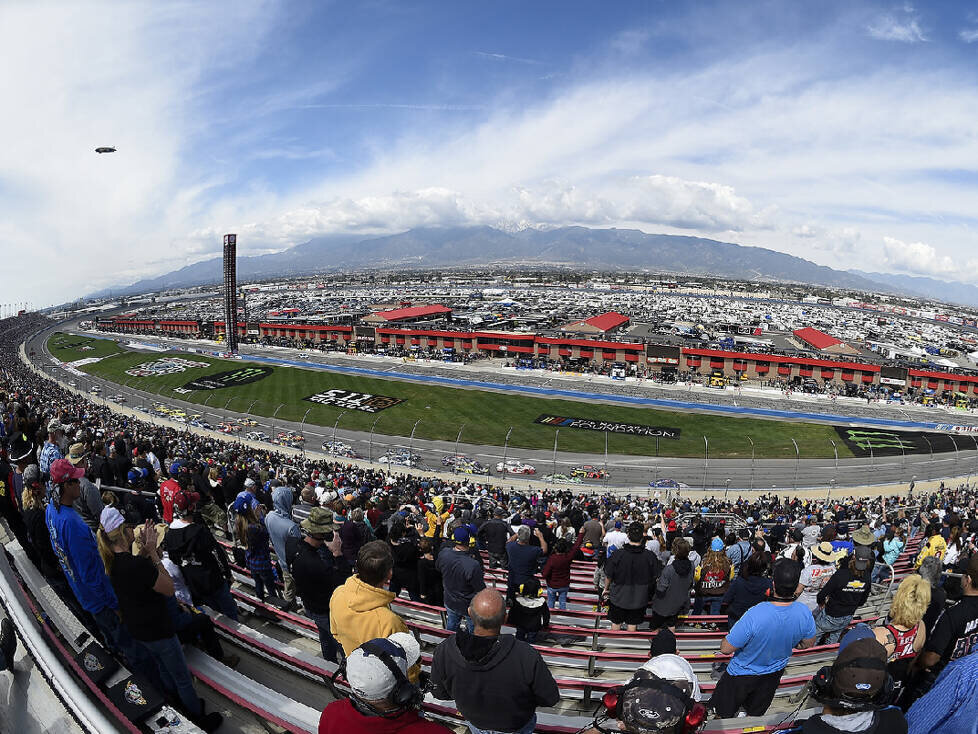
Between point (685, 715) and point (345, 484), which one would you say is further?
point (345, 484)

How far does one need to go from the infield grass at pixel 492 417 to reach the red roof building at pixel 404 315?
23.0 metres

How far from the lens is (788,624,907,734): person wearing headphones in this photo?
248 cm

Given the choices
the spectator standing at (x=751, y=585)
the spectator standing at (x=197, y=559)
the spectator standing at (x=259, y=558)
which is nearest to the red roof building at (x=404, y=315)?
the spectator standing at (x=259, y=558)

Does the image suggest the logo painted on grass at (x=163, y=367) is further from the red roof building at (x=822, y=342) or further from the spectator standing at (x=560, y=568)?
the red roof building at (x=822, y=342)

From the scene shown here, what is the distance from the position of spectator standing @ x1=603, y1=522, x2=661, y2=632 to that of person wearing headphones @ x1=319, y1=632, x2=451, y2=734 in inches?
156

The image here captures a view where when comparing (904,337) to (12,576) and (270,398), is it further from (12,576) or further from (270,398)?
(12,576)

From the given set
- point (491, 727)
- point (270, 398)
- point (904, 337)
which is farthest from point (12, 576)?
point (904, 337)

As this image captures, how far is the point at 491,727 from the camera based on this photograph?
3.17 meters

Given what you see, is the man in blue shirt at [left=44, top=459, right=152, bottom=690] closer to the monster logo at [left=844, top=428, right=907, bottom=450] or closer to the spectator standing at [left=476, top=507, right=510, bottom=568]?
the spectator standing at [left=476, top=507, right=510, bottom=568]

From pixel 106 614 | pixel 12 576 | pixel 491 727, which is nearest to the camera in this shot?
pixel 491 727

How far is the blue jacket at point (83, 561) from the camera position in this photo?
13.4 ft

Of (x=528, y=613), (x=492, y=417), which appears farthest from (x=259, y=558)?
(x=492, y=417)

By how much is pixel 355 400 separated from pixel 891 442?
155 ft

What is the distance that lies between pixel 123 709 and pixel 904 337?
435 ft
